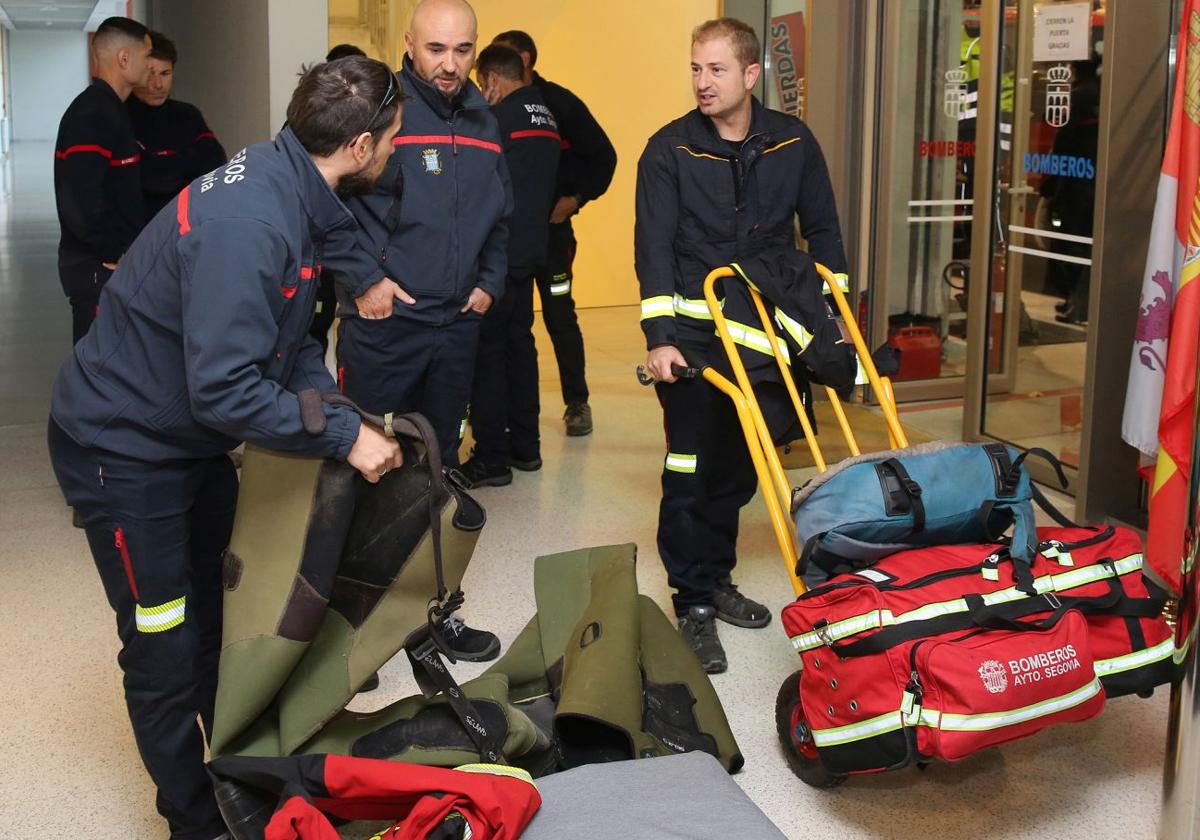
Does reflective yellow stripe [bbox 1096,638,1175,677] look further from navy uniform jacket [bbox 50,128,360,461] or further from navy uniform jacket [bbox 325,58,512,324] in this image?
navy uniform jacket [bbox 325,58,512,324]

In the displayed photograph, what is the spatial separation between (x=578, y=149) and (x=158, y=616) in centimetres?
370

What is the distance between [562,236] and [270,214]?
368 cm

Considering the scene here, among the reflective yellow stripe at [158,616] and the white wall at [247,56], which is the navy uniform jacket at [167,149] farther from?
the reflective yellow stripe at [158,616]

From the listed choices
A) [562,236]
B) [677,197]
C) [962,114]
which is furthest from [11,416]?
[962,114]

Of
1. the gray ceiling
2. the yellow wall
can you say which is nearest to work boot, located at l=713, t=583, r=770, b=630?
the yellow wall

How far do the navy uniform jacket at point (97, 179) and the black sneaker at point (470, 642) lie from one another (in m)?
1.86

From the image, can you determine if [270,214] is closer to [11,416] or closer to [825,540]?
[825,540]

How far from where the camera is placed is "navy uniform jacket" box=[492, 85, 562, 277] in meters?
5.23

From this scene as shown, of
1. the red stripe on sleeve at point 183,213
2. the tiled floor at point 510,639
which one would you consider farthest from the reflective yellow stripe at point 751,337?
the red stripe on sleeve at point 183,213

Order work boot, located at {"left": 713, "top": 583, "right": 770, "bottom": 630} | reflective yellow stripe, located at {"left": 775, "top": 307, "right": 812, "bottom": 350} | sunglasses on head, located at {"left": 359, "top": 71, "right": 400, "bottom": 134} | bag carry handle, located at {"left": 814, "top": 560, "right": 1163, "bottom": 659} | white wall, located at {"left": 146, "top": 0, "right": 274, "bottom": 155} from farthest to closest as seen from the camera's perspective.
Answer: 1. white wall, located at {"left": 146, "top": 0, "right": 274, "bottom": 155}
2. work boot, located at {"left": 713, "top": 583, "right": 770, "bottom": 630}
3. reflective yellow stripe, located at {"left": 775, "top": 307, "right": 812, "bottom": 350}
4. bag carry handle, located at {"left": 814, "top": 560, "right": 1163, "bottom": 659}
5. sunglasses on head, located at {"left": 359, "top": 71, "right": 400, "bottom": 134}

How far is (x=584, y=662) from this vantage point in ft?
10.1

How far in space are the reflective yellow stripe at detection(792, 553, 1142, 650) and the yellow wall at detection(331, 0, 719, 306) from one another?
6.67 meters

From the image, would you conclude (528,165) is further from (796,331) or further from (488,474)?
(796,331)

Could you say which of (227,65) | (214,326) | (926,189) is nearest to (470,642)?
(214,326)
